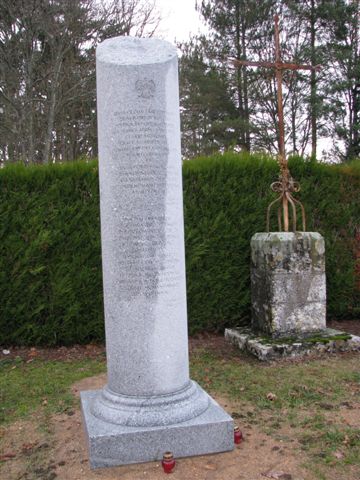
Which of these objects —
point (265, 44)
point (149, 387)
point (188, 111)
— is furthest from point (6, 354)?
point (265, 44)

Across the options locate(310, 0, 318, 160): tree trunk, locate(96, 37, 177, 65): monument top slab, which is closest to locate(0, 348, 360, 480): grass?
locate(96, 37, 177, 65): monument top slab

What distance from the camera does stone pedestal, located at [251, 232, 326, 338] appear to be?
6047mm

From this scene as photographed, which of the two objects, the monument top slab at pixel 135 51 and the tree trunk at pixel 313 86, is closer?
the monument top slab at pixel 135 51

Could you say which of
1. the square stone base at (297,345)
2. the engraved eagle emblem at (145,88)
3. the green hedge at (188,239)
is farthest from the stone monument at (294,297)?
the engraved eagle emblem at (145,88)

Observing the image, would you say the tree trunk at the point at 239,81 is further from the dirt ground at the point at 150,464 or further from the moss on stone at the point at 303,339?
the dirt ground at the point at 150,464

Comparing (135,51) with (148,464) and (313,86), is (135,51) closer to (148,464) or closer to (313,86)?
(148,464)

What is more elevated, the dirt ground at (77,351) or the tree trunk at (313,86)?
the tree trunk at (313,86)

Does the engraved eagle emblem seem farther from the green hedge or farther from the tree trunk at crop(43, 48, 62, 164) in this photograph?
the tree trunk at crop(43, 48, 62, 164)

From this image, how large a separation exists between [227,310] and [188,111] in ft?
42.0

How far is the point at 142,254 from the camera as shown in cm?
338

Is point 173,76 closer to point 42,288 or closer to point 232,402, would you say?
point 232,402

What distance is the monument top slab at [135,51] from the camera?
3439 millimetres

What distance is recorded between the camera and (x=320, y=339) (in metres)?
6.02

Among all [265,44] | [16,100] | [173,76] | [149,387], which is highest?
[265,44]
